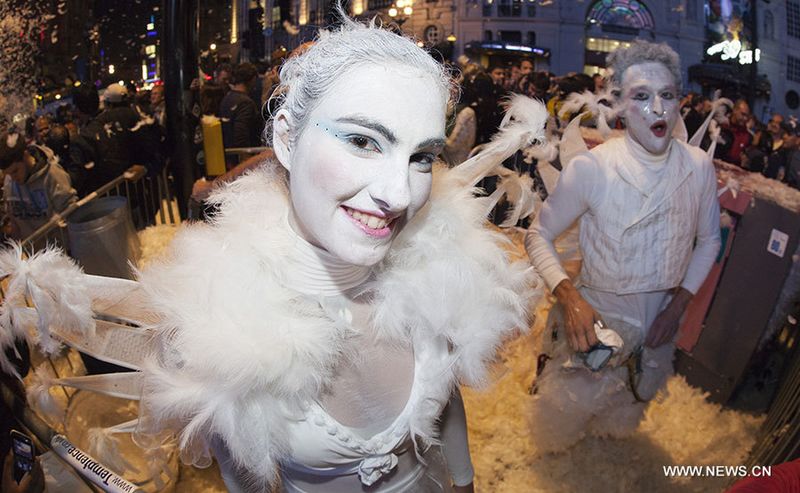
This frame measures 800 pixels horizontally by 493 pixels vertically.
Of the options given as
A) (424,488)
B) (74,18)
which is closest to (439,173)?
(424,488)

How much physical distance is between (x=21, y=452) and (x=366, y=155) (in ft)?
4.14

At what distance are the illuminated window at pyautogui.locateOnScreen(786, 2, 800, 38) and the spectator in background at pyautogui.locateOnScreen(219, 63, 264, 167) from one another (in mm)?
3205

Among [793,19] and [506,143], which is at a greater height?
[793,19]

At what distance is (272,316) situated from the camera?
3.95 feet

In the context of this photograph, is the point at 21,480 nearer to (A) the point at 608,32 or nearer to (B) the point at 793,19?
(A) the point at 608,32

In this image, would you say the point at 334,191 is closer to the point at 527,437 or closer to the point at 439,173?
the point at 439,173

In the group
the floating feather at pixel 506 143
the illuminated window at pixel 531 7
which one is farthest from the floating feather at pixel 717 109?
the floating feather at pixel 506 143

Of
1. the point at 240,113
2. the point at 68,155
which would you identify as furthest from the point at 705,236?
the point at 68,155

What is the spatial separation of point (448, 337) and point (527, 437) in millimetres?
1652

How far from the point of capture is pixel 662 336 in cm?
236

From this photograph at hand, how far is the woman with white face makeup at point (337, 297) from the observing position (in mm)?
1147

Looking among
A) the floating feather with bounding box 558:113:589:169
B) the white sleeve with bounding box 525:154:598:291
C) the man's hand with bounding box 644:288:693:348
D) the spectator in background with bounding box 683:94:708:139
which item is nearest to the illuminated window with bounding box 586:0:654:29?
the spectator in background with bounding box 683:94:708:139

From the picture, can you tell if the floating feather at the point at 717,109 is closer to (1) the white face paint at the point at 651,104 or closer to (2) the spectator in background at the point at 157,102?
(1) the white face paint at the point at 651,104

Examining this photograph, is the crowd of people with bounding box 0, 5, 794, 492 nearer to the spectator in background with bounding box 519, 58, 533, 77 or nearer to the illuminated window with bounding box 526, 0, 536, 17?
the illuminated window with bounding box 526, 0, 536, 17
